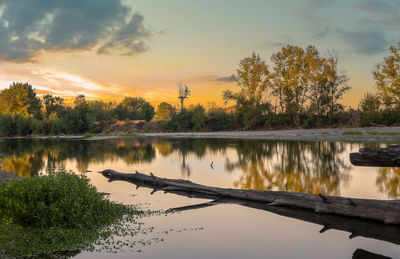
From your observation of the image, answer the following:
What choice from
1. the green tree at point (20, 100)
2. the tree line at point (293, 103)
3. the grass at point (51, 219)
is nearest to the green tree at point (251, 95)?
the tree line at point (293, 103)

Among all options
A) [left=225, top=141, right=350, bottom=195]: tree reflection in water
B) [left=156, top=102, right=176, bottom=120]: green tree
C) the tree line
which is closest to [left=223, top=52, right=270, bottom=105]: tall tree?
the tree line

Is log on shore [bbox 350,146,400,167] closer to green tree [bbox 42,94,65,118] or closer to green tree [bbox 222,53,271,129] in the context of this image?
green tree [bbox 222,53,271,129]

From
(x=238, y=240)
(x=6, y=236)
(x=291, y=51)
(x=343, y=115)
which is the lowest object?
(x=238, y=240)

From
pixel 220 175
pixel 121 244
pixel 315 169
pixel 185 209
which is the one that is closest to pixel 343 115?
pixel 315 169

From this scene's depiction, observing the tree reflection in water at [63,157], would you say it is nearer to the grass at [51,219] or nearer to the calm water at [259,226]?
the calm water at [259,226]

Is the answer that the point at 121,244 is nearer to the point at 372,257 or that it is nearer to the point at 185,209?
the point at 185,209

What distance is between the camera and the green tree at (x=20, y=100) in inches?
4926

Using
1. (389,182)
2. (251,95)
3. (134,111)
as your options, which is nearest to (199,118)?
(251,95)

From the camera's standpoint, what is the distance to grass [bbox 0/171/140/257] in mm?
6600

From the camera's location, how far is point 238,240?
25.1ft

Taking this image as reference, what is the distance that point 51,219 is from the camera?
746cm

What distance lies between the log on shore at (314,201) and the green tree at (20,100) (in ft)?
413

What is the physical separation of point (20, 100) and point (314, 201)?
139112mm

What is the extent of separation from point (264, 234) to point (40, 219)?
17.8 ft
